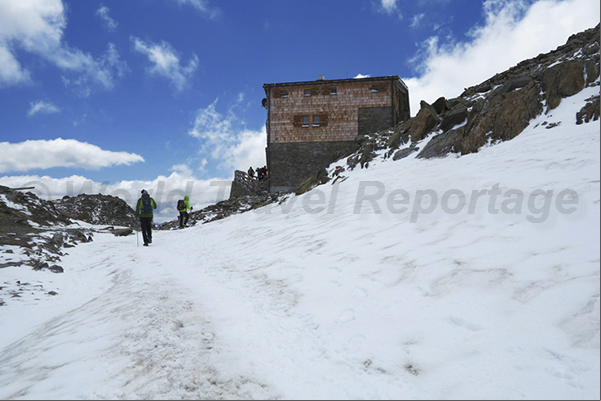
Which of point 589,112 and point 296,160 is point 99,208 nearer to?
point 296,160

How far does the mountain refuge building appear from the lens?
2719 centimetres

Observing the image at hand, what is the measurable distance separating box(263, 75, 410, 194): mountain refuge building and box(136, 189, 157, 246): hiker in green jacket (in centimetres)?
1649

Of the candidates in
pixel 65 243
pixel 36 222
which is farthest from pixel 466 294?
pixel 36 222

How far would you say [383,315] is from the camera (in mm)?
3195

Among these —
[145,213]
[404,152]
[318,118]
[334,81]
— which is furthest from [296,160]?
[145,213]

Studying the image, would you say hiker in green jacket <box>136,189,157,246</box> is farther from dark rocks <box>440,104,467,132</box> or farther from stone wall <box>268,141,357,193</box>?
stone wall <box>268,141,357,193</box>

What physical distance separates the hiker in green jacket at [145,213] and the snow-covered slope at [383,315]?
18.8ft

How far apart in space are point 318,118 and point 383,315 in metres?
26.0

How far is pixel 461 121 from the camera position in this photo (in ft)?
39.6

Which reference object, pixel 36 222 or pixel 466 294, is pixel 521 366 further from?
pixel 36 222

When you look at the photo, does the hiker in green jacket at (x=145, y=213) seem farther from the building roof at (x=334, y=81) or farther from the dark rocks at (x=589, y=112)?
the building roof at (x=334, y=81)

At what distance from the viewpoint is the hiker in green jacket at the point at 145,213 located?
38.9ft

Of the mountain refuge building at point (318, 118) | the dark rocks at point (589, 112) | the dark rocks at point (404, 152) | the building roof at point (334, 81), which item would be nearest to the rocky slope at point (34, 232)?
the dark rocks at point (404, 152)

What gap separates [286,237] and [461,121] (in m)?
8.80
